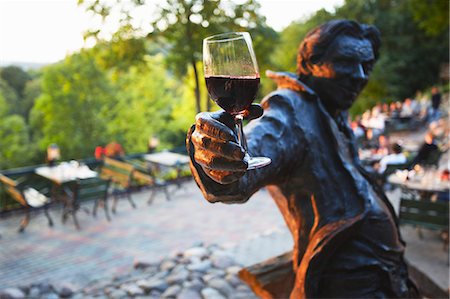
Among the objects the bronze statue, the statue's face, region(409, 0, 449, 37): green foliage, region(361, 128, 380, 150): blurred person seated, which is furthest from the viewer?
region(409, 0, 449, 37): green foliage

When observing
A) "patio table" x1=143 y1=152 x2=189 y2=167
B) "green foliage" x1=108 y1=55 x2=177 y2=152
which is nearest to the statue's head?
"patio table" x1=143 y1=152 x2=189 y2=167

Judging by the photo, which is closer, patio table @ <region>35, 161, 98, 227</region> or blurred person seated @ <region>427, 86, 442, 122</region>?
patio table @ <region>35, 161, 98, 227</region>

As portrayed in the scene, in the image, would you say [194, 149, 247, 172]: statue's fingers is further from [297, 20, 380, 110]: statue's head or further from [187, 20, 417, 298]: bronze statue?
[297, 20, 380, 110]: statue's head

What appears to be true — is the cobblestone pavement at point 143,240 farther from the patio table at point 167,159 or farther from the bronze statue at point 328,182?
the bronze statue at point 328,182

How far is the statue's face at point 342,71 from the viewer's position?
2289mm

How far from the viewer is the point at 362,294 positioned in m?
2.16

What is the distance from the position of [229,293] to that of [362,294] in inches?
115

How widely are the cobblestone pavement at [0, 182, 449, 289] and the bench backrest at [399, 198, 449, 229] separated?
23cm

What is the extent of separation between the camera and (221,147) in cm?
119

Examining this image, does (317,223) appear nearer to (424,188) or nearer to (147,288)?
(147,288)

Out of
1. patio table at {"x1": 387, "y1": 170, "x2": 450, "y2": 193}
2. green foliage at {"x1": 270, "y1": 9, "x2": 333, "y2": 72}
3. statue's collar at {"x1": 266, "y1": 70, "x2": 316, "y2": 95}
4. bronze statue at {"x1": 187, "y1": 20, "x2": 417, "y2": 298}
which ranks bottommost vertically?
patio table at {"x1": 387, "y1": 170, "x2": 450, "y2": 193}

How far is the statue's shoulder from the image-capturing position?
218 centimetres

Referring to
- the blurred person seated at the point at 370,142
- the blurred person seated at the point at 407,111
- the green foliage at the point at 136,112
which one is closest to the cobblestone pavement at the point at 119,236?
the blurred person seated at the point at 370,142

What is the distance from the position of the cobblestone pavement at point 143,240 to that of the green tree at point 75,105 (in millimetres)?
16564
